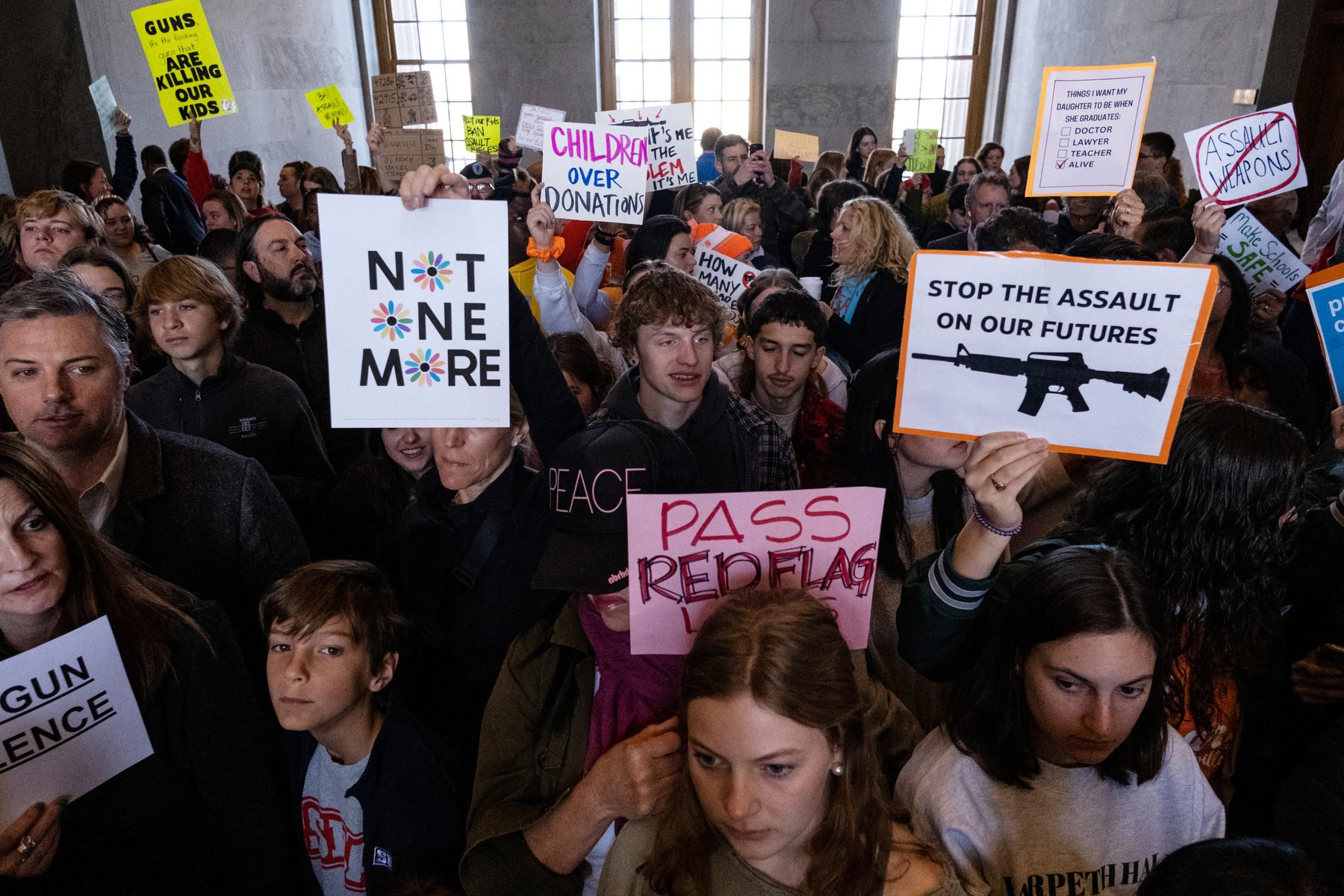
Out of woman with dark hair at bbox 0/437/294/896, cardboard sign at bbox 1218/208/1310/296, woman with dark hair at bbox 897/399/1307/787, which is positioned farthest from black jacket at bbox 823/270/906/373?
woman with dark hair at bbox 0/437/294/896

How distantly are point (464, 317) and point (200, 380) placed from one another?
1344 millimetres

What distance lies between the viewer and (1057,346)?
141 cm

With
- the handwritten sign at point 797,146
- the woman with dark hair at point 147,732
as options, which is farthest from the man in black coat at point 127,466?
the handwritten sign at point 797,146

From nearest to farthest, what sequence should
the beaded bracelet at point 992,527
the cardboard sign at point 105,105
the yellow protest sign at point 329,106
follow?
the beaded bracelet at point 992,527 < the cardboard sign at point 105,105 < the yellow protest sign at point 329,106

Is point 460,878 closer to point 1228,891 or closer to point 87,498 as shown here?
point 87,498

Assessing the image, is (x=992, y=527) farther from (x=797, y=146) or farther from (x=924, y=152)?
(x=924, y=152)

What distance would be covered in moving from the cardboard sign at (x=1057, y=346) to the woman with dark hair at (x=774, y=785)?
0.47m

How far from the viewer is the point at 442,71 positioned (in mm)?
12172

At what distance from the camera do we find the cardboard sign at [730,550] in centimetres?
143

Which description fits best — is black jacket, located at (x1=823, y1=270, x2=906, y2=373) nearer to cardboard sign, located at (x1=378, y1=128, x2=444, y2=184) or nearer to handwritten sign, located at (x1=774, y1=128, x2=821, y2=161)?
cardboard sign, located at (x1=378, y1=128, x2=444, y2=184)

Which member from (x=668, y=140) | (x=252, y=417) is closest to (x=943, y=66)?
(x=668, y=140)

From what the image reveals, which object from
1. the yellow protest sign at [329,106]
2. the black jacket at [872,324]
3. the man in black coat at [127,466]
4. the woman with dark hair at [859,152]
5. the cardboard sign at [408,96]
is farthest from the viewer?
the woman with dark hair at [859,152]

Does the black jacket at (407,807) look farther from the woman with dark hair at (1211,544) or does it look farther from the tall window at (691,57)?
the tall window at (691,57)

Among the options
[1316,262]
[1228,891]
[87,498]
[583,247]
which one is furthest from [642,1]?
[1228,891]
